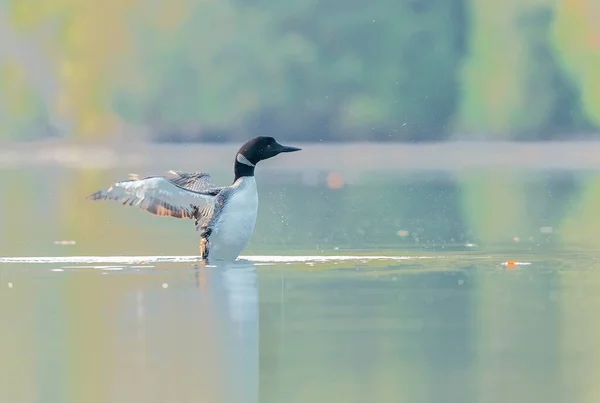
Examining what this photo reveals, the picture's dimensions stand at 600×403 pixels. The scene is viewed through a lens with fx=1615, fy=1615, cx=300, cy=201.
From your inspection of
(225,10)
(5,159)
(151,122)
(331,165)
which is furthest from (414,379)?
(225,10)

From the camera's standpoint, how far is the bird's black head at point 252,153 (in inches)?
464

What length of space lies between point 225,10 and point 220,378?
144ft

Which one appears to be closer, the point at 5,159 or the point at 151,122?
the point at 5,159

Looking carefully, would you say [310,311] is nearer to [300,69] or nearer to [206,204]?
[206,204]

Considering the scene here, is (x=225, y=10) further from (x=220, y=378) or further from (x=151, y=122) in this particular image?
(x=220, y=378)

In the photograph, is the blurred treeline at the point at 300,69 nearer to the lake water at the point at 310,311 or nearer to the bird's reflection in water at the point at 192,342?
the lake water at the point at 310,311

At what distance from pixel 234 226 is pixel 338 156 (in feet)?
88.8

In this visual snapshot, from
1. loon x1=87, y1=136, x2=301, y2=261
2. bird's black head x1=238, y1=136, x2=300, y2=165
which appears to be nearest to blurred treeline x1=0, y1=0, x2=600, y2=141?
bird's black head x1=238, y1=136, x2=300, y2=165

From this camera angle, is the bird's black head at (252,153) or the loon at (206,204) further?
the bird's black head at (252,153)

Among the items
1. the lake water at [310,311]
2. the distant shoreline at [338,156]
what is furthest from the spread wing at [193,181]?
the distant shoreline at [338,156]

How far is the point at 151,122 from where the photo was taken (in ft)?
153

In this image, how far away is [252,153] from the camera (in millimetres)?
11883

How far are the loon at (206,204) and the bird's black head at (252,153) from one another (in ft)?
0.46

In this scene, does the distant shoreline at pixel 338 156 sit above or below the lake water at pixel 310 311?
above
